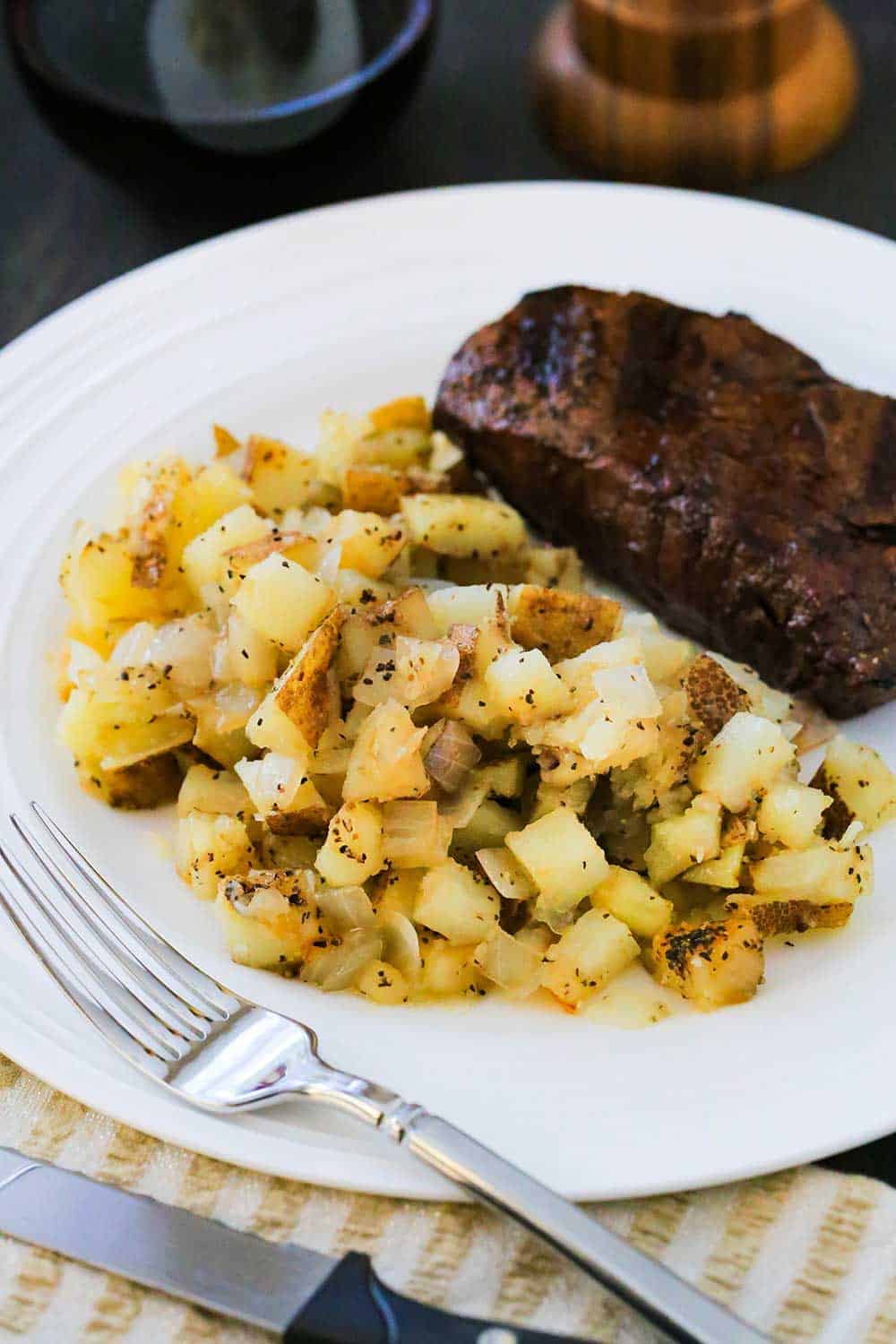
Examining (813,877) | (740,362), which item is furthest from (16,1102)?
(740,362)

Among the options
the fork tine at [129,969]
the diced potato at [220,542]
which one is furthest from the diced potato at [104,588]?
the fork tine at [129,969]

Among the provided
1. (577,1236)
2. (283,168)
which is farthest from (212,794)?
(283,168)

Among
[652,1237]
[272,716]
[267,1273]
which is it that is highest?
[272,716]

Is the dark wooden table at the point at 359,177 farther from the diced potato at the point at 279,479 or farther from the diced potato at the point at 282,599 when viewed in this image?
the diced potato at the point at 282,599

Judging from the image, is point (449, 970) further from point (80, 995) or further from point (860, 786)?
point (860, 786)

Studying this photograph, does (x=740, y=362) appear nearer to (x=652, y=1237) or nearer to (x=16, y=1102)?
(x=652, y=1237)
